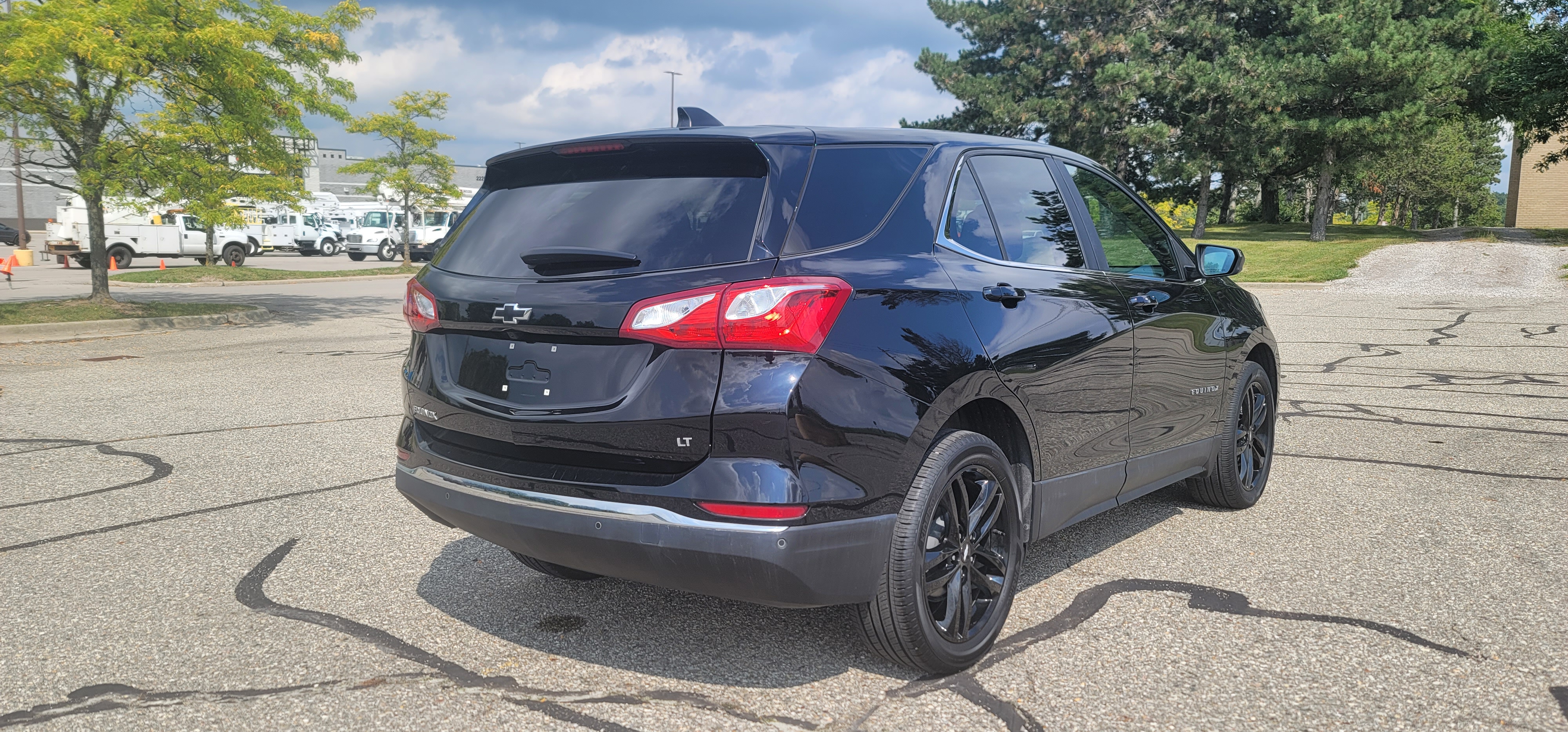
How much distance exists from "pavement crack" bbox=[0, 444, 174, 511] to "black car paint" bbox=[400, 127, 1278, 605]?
9.98 feet

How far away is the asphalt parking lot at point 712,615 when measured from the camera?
315 cm

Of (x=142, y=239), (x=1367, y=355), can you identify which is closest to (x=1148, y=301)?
(x=1367, y=355)

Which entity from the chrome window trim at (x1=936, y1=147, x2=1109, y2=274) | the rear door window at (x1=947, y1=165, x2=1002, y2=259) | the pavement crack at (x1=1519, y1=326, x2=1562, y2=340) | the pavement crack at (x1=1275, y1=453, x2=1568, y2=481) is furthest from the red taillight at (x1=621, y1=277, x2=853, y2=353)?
the pavement crack at (x1=1519, y1=326, x2=1562, y2=340)

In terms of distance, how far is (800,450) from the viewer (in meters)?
2.87

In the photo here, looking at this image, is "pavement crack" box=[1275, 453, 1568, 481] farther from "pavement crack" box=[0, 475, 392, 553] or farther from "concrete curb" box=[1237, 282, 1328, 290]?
"concrete curb" box=[1237, 282, 1328, 290]

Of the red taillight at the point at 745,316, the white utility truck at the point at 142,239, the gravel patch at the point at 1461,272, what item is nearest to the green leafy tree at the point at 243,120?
the red taillight at the point at 745,316

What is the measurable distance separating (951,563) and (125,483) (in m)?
4.75

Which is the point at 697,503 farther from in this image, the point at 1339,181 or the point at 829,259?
the point at 1339,181

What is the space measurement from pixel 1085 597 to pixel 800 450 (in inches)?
70.1

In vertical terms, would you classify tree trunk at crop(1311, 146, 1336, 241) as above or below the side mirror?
above

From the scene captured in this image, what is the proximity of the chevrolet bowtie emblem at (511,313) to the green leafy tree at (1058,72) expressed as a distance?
37.1 m

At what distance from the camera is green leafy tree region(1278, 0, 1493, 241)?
33906mm

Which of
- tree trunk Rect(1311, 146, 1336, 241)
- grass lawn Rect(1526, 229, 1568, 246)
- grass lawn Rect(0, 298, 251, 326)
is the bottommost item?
grass lawn Rect(0, 298, 251, 326)

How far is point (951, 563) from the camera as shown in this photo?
11.2ft
